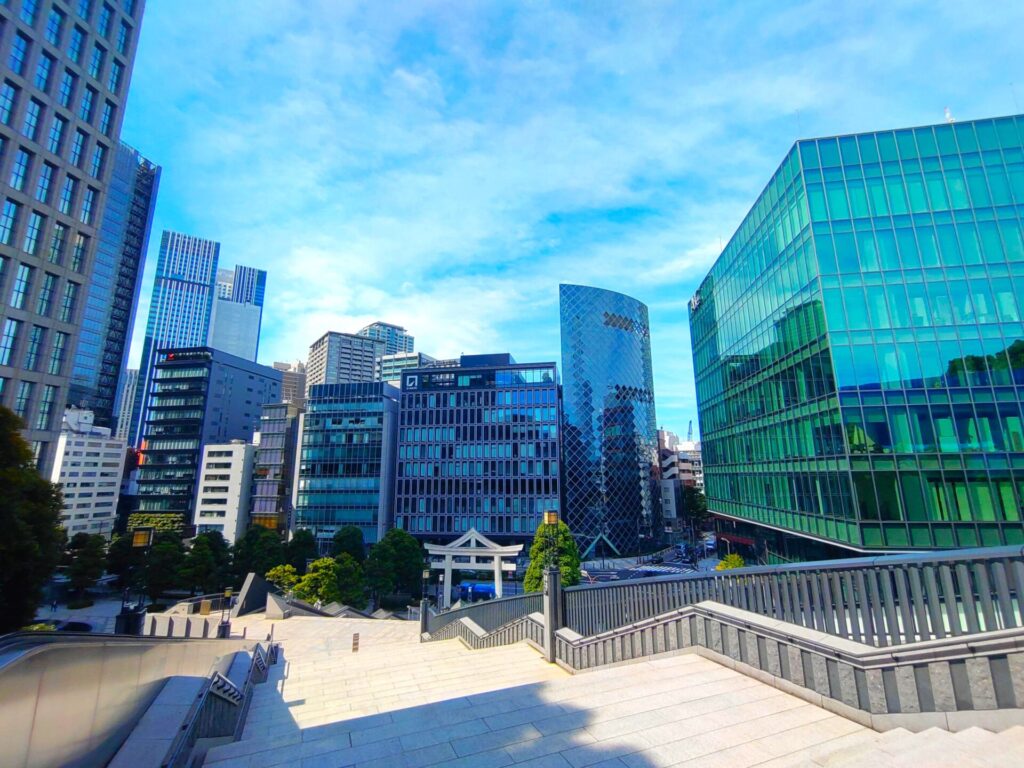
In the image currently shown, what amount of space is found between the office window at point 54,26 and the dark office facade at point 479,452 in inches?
2108

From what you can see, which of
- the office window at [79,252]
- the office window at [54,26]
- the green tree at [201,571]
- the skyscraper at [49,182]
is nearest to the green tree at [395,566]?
the green tree at [201,571]

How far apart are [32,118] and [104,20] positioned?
11.2m

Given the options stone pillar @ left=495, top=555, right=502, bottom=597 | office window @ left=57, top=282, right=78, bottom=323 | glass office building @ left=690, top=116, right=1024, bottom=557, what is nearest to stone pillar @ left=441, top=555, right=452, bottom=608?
stone pillar @ left=495, top=555, right=502, bottom=597

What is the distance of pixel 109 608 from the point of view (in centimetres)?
4584

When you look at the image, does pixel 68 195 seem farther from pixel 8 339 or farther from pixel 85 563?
pixel 85 563

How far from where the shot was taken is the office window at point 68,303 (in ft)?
111

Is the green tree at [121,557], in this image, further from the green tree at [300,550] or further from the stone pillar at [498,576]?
the stone pillar at [498,576]

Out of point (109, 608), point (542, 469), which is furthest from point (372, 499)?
point (109, 608)

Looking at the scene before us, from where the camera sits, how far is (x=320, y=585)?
3884 centimetres

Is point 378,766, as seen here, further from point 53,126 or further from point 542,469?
point 542,469

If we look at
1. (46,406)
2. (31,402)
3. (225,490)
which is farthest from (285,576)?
(225,490)

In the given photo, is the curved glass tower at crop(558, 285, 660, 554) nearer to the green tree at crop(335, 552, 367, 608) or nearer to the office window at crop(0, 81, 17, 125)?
the green tree at crop(335, 552, 367, 608)

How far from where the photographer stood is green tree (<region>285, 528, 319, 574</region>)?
5495cm

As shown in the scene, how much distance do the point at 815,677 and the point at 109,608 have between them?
60.9 m
